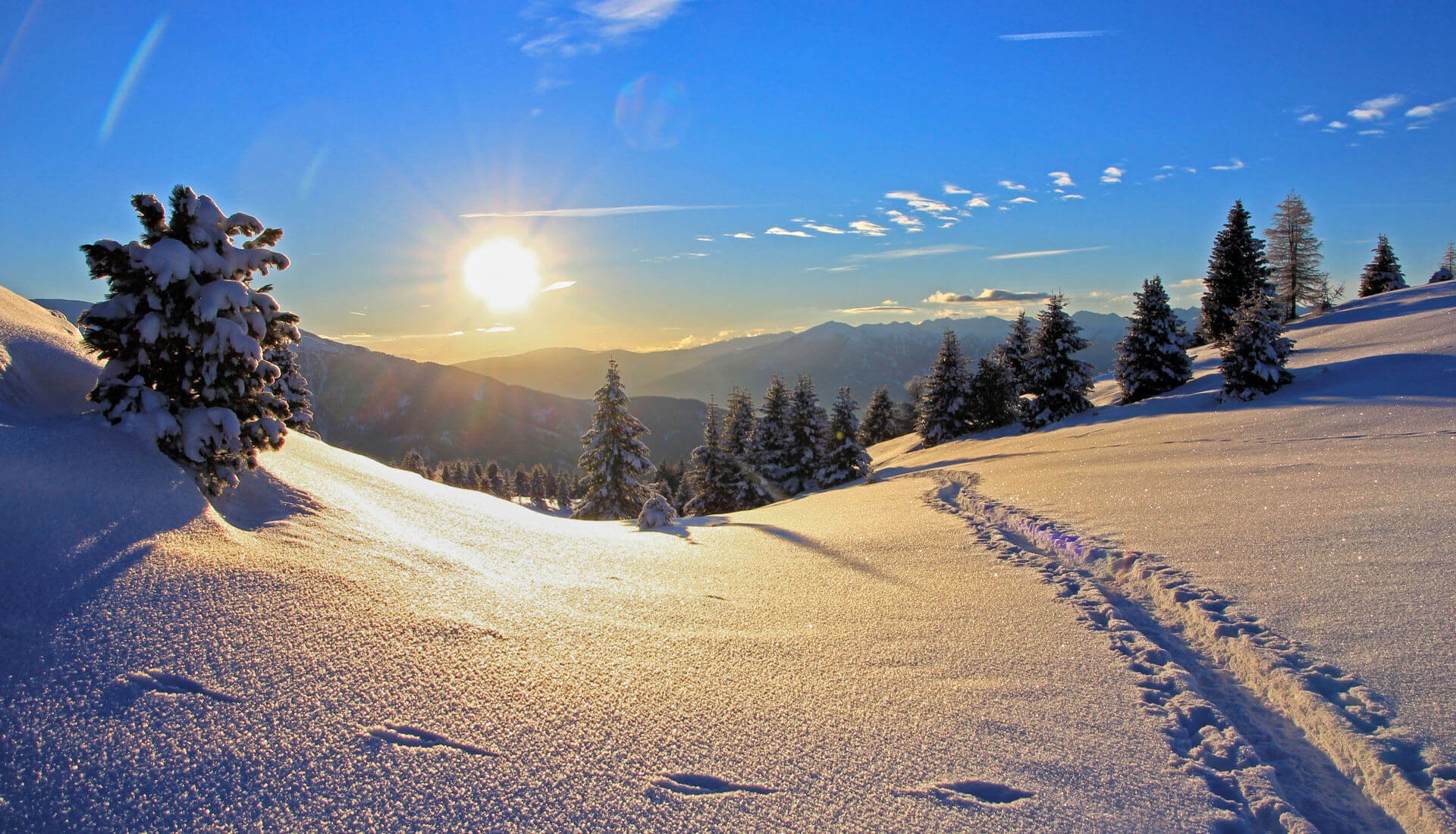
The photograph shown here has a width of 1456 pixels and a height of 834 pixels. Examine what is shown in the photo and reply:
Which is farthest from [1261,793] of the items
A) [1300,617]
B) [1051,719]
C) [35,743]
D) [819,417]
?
[819,417]

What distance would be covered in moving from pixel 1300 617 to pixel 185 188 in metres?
10.5

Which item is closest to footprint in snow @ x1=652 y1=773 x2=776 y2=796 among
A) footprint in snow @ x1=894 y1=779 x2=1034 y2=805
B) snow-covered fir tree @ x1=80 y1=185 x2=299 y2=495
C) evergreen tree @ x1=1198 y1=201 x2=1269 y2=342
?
footprint in snow @ x1=894 y1=779 x2=1034 y2=805

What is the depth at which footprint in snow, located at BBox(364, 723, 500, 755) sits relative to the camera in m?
2.71

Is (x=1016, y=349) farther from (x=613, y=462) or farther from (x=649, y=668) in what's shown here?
(x=649, y=668)

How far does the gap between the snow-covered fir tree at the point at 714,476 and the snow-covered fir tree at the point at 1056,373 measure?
52.1 ft

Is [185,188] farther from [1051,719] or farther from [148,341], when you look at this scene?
[1051,719]

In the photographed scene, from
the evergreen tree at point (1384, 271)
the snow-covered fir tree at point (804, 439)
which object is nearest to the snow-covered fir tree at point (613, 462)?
the snow-covered fir tree at point (804, 439)

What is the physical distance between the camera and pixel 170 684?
2.68m

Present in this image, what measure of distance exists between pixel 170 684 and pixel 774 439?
102ft

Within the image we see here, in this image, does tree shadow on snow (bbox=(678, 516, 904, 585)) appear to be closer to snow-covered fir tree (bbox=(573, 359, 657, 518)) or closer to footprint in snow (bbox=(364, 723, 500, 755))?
footprint in snow (bbox=(364, 723, 500, 755))

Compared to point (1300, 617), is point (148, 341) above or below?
above

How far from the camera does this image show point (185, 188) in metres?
5.23

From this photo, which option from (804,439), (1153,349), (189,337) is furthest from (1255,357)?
(189,337)

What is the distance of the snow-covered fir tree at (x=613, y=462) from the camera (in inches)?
1070
